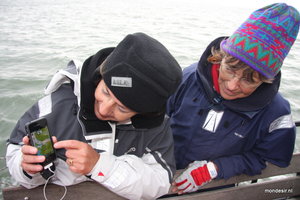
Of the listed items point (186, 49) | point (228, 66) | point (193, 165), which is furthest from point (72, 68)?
point (186, 49)

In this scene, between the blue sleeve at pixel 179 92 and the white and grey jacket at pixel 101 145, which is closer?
the white and grey jacket at pixel 101 145

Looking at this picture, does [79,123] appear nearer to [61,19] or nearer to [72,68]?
[72,68]

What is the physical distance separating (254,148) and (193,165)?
0.55 m

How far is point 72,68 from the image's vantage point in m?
1.79

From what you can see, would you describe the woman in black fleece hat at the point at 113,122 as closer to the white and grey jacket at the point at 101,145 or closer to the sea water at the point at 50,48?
the white and grey jacket at the point at 101,145

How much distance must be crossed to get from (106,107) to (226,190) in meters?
1.49

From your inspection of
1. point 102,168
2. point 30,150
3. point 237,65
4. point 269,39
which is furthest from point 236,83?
point 30,150

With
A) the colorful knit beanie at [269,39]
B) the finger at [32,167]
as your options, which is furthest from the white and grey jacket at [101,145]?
the colorful knit beanie at [269,39]

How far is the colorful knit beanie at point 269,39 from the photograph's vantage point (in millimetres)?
1868

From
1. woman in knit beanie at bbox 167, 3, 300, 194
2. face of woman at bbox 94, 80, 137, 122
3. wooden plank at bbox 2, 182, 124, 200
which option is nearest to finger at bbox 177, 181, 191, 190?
woman in knit beanie at bbox 167, 3, 300, 194

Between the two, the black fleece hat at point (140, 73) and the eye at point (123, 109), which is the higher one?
the black fleece hat at point (140, 73)

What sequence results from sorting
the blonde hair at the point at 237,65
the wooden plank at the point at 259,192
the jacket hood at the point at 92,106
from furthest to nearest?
the wooden plank at the point at 259,192
the blonde hair at the point at 237,65
the jacket hood at the point at 92,106

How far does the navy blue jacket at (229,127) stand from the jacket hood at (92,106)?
726 mm

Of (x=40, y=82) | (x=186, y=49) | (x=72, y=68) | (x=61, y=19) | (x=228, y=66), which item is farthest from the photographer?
(x=61, y=19)
